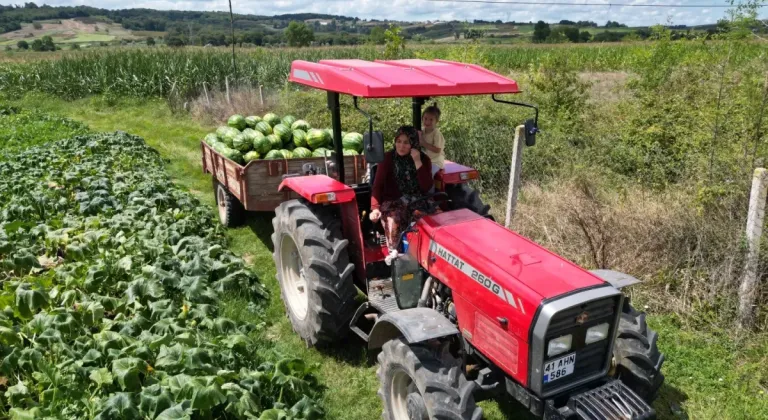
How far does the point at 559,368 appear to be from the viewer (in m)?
3.19

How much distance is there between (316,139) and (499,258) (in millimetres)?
4722

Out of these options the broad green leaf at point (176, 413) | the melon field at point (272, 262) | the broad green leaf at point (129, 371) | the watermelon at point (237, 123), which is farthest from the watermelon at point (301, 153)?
the broad green leaf at point (176, 413)

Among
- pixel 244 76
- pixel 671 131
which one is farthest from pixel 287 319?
pixel 244 76

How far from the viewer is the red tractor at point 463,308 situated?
3141 mm

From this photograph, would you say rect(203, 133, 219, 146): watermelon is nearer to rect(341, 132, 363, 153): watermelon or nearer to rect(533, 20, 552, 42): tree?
rect(341, 132, 363, 153): watermelon

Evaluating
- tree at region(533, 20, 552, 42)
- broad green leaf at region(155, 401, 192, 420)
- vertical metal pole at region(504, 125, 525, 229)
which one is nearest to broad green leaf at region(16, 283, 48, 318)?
broad green leaf at region(155, 401, 192, 420)

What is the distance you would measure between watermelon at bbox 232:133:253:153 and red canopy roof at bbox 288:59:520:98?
323 cm

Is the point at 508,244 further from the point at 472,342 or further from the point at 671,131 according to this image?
the point at 671,131

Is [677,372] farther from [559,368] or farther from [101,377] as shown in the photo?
[101,377]

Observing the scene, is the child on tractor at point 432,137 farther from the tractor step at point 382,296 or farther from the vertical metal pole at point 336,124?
the tractor step at point 382,296

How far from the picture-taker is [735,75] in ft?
24.8

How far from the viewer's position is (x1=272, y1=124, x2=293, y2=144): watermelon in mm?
7863

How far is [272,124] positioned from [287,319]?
3.76 m

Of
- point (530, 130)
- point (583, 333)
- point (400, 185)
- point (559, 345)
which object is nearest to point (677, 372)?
point (583, 333)
